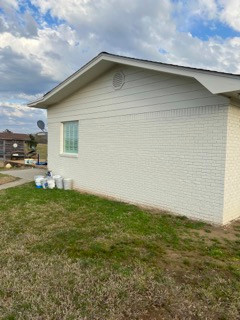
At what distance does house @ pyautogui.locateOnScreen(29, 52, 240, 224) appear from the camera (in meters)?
6.14

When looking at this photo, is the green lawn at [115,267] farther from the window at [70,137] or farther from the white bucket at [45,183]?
the window at [70,137]

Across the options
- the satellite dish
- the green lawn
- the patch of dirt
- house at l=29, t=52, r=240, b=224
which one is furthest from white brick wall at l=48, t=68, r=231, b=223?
the satellite dish

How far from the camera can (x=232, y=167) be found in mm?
6340

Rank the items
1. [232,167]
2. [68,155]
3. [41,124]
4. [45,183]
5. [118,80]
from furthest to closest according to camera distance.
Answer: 1. [41,124]
2. [68,155]
3. [45,183]
4. [118,80]
5. [232,167]

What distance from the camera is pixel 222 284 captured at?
11.7 feet

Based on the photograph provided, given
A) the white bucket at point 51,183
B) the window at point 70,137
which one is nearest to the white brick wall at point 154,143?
the window at point 70,137

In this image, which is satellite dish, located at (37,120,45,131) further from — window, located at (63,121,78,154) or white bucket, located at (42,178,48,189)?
white bucket, located at (42,178,48,189)

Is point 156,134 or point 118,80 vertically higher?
point 118,80

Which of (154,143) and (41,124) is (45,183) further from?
(41,124)

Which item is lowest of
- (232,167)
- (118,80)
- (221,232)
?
(221,232)

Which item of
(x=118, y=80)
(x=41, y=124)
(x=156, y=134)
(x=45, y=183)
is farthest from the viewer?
(x=41, y=124)

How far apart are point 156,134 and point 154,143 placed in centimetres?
26

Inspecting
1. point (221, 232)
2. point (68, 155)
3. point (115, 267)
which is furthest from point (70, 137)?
point (115, 267)

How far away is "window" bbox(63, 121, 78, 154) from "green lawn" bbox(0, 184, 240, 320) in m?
4.38
